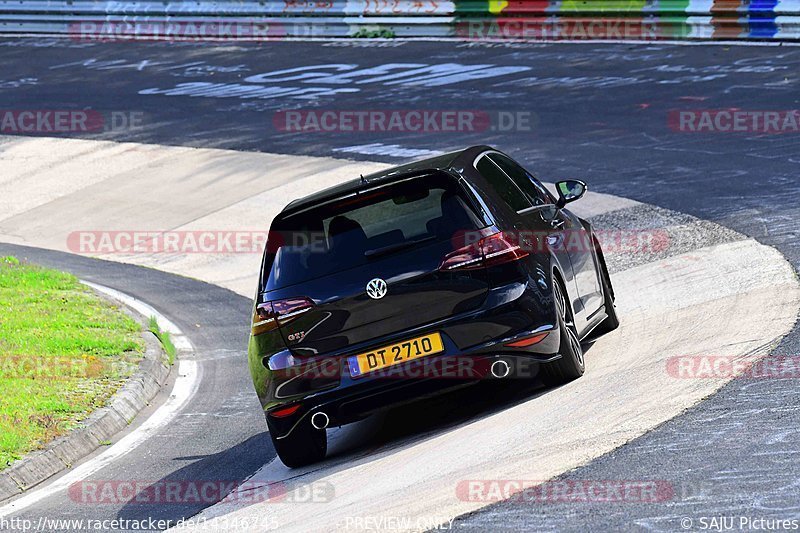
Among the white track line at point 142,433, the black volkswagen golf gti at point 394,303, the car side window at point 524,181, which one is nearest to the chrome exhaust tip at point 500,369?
the black volkswagen golf gti at point 394,303

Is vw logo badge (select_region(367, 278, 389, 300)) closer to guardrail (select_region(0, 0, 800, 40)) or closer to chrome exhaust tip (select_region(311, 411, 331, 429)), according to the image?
chrome exhaust tip (select_region(311, 411, 331, 429))

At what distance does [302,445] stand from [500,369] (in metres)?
1.29

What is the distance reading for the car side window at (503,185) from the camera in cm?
841

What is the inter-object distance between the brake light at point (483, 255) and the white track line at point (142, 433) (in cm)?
289

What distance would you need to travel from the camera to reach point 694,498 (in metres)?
5.80

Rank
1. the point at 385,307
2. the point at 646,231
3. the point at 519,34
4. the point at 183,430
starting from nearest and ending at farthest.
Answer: the point at 385,307 → the point at 183,430 → the point at 646,231 → the point at 519,34

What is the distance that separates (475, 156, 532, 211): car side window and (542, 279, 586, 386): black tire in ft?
2.17

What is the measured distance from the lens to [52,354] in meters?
11.0

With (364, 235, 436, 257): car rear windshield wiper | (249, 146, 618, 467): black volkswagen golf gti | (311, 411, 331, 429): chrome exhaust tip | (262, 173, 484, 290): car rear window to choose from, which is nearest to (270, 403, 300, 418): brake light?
(249, 146, 618, 467): black volkswagen golf gti

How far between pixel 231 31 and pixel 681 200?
1871cm

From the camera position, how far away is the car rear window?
7.72 m

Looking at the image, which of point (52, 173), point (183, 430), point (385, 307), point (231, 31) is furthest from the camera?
point (231, 31)

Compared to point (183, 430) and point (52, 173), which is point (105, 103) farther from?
point (183, 430)

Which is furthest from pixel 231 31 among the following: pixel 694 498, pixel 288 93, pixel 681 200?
pixel 694 498
